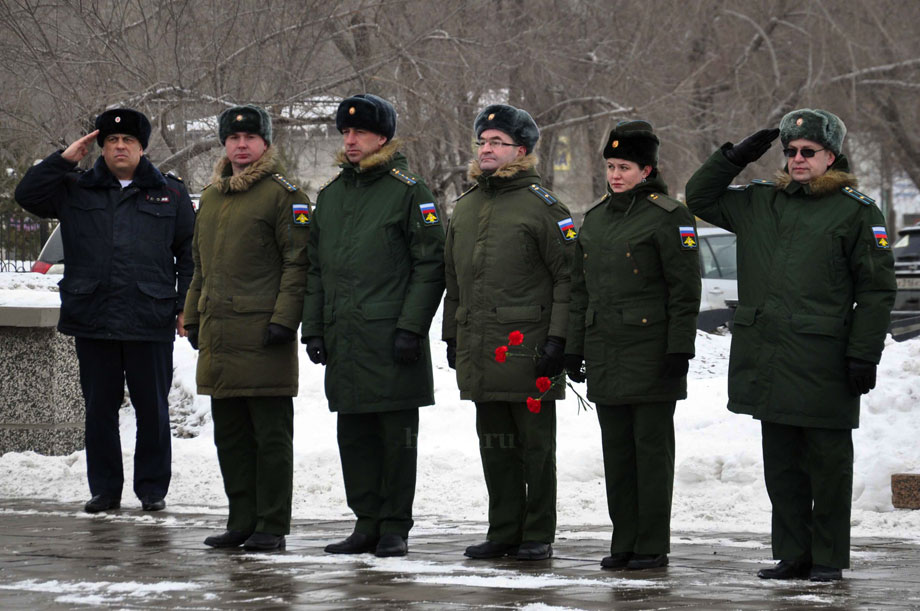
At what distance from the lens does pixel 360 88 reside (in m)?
14.9

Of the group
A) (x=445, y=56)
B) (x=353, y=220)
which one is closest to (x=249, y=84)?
(x=445, y=56)

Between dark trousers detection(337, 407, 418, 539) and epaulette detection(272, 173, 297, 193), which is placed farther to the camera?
epaulette detection(272, 173, 297, 193)

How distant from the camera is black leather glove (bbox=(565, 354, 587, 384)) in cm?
639

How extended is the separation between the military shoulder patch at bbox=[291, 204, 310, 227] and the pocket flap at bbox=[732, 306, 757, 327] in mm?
2056

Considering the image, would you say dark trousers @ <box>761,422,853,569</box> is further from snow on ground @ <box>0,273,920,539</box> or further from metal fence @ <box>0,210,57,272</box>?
metal fence @ <box>0,210,57,272</box>

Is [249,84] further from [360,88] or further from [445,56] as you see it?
[445,56]

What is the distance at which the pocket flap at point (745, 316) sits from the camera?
6.05m

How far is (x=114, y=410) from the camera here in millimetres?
8352

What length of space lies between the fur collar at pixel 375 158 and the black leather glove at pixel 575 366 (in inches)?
48.4

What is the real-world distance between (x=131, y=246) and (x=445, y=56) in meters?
8.09

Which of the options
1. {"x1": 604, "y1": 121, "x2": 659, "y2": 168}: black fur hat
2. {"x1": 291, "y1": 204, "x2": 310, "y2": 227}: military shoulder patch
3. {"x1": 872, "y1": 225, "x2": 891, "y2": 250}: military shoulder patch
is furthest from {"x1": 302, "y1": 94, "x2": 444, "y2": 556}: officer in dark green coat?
{"x1": 872, "y1": 225, "x2": 891, "y2": 250}: military shoulder patch

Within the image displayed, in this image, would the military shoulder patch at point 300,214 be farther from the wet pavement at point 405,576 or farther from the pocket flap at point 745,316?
the pocket flap at point 745,316

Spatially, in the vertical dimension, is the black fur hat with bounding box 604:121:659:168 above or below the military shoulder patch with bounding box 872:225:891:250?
above

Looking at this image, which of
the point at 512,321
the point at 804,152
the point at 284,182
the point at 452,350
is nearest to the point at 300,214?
the point at 284,182
